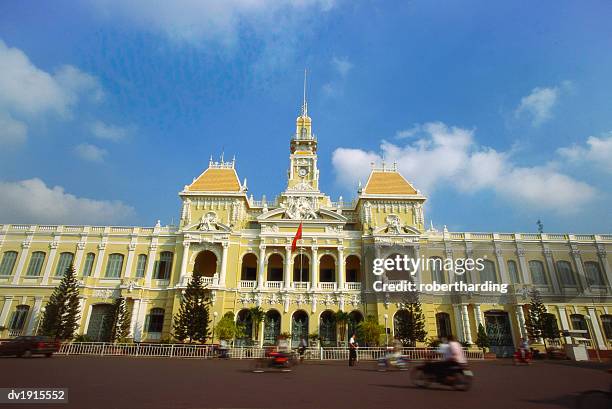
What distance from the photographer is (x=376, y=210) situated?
38.6 metres

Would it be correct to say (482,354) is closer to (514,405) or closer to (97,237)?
(514,405)

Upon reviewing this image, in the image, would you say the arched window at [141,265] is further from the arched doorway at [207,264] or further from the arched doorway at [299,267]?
the arched doorway at [299,267]

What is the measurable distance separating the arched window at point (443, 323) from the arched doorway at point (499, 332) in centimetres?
354

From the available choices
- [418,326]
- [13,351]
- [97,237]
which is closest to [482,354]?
[418,326]

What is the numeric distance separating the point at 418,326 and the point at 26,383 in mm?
27542

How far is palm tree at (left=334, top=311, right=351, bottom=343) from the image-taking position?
32312 millimetres

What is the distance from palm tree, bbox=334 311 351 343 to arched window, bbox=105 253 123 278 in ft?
72.4

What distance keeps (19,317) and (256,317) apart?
2287 centimetres

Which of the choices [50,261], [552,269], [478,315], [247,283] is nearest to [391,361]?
[247,283]

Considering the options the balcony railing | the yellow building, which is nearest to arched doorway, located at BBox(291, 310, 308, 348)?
the yellow building

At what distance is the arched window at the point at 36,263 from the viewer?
35828 mm

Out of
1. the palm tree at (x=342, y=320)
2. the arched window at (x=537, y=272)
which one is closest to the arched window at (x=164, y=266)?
the palm tree at (x=342, y=320)

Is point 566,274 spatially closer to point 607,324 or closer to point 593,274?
point 593,274

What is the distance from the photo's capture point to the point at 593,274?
3591cm
